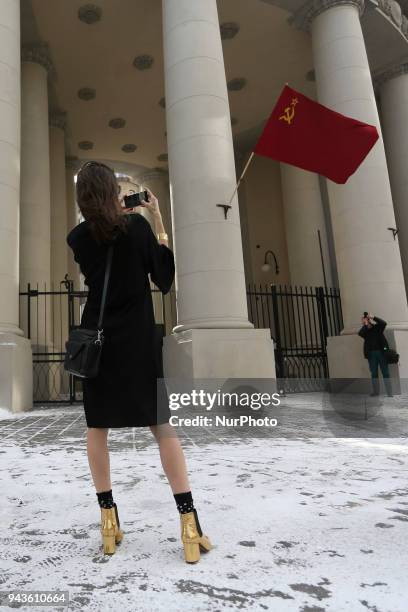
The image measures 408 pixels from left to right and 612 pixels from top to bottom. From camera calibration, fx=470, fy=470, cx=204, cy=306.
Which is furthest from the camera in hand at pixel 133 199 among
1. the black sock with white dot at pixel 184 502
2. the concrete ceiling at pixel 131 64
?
the concrete ceiling at pixel 131 64

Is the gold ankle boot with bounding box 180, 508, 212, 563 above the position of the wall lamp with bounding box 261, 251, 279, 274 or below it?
below

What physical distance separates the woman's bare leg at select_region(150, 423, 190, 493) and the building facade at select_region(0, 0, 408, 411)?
6415mm

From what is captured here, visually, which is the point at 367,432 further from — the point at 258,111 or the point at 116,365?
the point at 258,111

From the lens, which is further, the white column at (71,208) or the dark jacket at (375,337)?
the white column at (71,208)

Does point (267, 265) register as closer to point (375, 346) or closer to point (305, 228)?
point (305, 228)

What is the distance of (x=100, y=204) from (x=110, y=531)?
1.60m

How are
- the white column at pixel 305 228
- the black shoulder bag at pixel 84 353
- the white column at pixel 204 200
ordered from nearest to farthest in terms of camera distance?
1. the black shoulder bag at pixel 84 353
2. the white column at pixel 204 200
3. the white column at pixel 305 228

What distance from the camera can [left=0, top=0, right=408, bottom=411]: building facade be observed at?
9.38 meters

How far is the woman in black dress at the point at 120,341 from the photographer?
2.29 m

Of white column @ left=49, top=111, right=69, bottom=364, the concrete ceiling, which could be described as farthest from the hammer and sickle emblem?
white column @ left=49, top=111, right=69, bottom=364

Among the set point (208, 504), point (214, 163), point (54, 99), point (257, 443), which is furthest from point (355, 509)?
point (54, 99)

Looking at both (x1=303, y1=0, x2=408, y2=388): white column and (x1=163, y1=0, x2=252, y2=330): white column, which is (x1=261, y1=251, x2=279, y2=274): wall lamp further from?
(x1=163, y1=0, x2=252, y2=330): white column

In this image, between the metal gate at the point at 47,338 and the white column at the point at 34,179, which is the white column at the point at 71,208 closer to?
the metal gate at the point at 47,338

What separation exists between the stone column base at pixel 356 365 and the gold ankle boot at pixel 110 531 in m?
9.82
